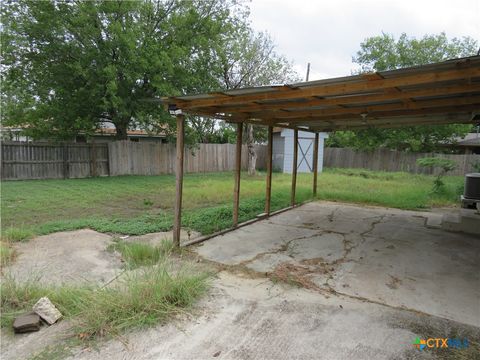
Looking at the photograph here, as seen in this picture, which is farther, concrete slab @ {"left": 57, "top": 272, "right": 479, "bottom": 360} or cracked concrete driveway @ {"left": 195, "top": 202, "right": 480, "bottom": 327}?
cracked concrete driveway @ {"left": 195, "top": 202, "right": 480, "bottom": 327}

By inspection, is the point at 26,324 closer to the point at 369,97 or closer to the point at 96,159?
the point at 369,97

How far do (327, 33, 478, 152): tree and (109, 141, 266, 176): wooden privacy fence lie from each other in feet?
20.8

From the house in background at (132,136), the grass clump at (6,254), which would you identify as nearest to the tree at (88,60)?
the house in background at (132,136)

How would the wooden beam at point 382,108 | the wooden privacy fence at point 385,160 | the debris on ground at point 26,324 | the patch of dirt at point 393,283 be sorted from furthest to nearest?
the wooden privacy fence at point 385,160
the wooden beam at point 382,108
the patch of dirt at point 393,283
the debris on ground at point 26,324

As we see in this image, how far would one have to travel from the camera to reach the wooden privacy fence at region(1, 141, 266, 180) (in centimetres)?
987

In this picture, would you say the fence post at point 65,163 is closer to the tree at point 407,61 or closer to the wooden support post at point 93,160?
the wooden support post at point 93,160

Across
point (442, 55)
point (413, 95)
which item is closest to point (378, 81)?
point (413, 95)

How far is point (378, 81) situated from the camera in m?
2.81

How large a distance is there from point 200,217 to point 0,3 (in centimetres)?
Result: 991

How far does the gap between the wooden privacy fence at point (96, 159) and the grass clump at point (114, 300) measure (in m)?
8.70

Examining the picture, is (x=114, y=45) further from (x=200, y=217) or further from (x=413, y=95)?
(x=413, y=95)

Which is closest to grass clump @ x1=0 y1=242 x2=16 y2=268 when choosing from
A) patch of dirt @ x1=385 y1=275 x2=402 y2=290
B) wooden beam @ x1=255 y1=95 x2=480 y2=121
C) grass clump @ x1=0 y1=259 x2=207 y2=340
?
grass clump @ x1=0 y1=259 x2=207 y2=340

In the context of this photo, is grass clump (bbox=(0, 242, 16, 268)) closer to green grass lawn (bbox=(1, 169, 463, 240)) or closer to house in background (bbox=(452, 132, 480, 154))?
green grass lawn (bbox=(1, 169, 463, 240))

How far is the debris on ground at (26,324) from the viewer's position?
2.32m
